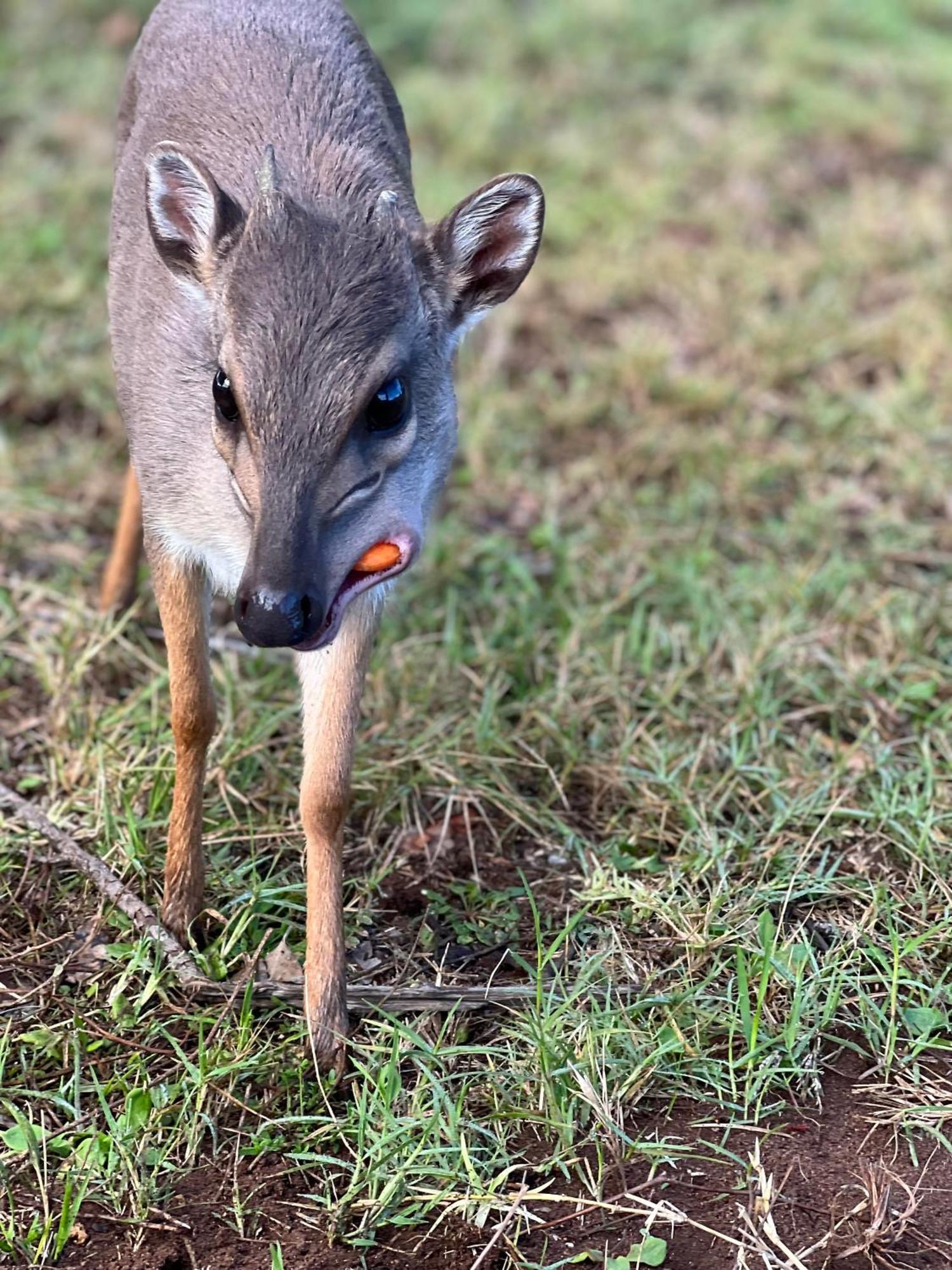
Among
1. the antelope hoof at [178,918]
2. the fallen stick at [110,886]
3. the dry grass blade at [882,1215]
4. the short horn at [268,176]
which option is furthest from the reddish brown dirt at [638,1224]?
the short horn at [268,176]

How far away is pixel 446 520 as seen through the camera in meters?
5.63

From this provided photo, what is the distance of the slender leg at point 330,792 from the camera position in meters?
3.57

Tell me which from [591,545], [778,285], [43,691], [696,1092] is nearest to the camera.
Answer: [696,1092]

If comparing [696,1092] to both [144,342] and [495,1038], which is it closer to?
[495,1038]

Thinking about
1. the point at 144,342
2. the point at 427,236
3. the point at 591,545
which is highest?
the point at 427,236

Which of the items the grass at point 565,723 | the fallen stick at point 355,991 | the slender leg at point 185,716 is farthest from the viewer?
the slender leg at point 185,716

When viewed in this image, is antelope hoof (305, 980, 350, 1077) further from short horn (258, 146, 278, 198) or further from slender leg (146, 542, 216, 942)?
short horn (258, 146, 278, 198)

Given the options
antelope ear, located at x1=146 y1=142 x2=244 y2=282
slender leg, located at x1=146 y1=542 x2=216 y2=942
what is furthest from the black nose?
antelope ear, located at x1=146 y1=142 x2=244 y2=282

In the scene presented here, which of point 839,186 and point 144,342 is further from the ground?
point 144,342

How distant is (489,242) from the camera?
3688 mm

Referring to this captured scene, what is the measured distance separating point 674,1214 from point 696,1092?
0.34 metres

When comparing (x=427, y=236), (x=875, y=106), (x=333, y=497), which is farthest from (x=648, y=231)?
(x=333, y=497)

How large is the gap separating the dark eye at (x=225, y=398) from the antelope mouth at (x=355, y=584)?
0.42 metres

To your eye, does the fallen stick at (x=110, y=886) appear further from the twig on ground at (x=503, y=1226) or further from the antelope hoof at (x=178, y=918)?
the twig on ground at (x=503, y=1226)
